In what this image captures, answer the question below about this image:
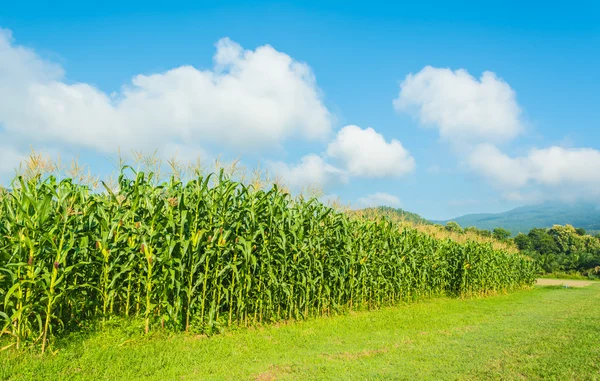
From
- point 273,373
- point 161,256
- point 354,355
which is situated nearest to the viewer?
point 273,373

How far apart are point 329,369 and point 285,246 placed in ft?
11.7

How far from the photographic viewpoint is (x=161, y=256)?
7.26 meters

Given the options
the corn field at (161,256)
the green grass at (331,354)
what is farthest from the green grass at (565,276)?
the corn field at (161,256)

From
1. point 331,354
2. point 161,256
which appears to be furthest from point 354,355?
point 161,256

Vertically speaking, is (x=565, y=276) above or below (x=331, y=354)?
below

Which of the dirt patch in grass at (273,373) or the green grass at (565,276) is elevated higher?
the dirt patch in grass at (273,373)

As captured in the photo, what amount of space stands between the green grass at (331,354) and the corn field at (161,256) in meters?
0.58

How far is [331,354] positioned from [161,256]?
3655 mm

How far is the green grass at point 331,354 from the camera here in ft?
17.9

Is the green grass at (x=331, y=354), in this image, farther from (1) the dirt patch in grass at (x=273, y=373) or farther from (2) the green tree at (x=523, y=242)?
(2) the green tree at (x=523, y=242)

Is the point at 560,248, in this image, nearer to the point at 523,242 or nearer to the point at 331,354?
the point at 523,242

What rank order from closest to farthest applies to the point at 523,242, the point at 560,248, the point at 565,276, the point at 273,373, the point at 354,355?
the point at 273,373 → the point at 354,355 → the point at 565,276 → the point at 560,248 → the point at 523,242

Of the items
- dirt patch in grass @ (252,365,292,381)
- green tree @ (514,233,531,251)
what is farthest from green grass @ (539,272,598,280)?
dirt patch in grass @ (252,365,292,381)

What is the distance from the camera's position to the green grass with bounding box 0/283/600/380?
5.45 meters
